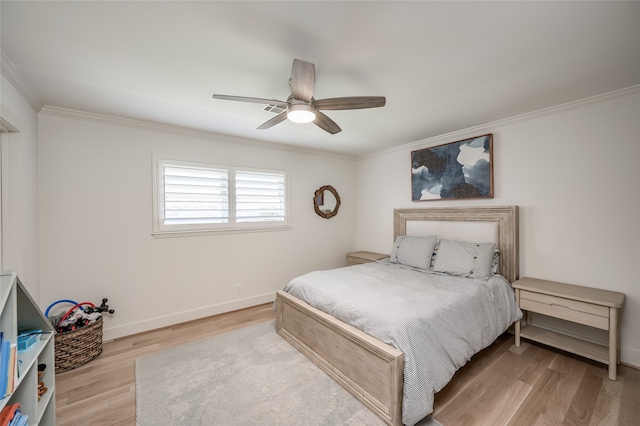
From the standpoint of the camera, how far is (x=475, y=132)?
3.26 metres

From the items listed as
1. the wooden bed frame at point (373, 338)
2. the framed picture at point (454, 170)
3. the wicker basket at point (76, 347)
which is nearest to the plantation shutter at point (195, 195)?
the wicker basket at point (76, 347)

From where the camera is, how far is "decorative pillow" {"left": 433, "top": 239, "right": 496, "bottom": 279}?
2.77m

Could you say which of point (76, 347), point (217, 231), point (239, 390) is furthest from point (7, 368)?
point (217, 231)

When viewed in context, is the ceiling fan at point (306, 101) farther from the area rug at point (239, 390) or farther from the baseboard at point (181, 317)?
the baseboard at point (181, 317)

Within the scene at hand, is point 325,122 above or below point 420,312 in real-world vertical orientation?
above

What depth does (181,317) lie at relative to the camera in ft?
10.6

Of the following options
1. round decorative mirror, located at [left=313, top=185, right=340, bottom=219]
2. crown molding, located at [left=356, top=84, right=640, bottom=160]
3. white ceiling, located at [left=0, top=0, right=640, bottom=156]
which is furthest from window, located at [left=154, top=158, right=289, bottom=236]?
crown molding, located at [left=356, top=84, right=640, bottom=160]

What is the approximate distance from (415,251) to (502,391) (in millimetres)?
1608

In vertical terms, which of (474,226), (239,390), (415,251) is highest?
(474,226)

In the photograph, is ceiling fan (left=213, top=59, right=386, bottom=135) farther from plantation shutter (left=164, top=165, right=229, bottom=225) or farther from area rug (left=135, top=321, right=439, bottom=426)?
area rug (left=135, top=321, right=439, bottom=426)

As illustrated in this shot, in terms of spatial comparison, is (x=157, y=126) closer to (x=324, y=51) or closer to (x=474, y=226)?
(x=324, y=51)

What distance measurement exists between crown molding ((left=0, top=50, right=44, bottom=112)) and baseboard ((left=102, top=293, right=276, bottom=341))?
228 centimetres

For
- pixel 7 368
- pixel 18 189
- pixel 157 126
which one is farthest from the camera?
pixel 157 126

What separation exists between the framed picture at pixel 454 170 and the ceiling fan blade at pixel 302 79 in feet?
7.89
